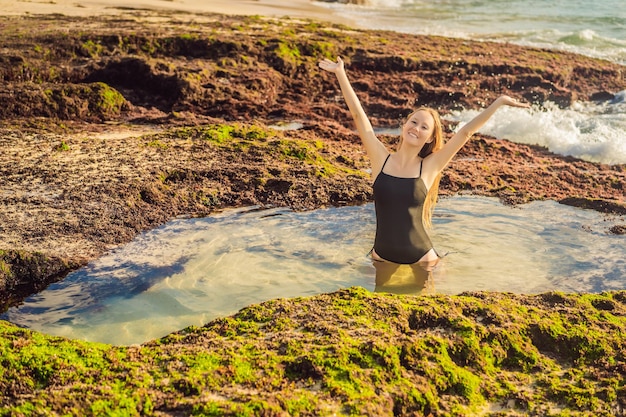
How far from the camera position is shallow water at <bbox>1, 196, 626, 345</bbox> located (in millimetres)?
4984

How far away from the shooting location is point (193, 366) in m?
3.55

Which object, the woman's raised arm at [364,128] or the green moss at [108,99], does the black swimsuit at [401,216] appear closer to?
the woman's raised arm at [364,128]

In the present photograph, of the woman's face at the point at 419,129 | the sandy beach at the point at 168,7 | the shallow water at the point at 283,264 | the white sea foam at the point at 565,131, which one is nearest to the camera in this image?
the shallow water at the point at 283,264

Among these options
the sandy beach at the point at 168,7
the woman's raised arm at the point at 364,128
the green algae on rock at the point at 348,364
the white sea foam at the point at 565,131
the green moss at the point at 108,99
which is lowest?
the green algae on rock at the point at 348,364

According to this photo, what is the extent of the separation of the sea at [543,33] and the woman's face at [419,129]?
489 centimetres

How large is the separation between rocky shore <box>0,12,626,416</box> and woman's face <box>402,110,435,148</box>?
5.22 feet

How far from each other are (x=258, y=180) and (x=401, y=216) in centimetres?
214

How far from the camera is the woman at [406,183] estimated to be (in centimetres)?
574

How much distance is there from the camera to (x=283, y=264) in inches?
231

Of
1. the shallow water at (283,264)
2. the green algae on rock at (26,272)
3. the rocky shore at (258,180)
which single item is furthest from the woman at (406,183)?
the green algae on rock at (26,272)

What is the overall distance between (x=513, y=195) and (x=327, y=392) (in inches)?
198

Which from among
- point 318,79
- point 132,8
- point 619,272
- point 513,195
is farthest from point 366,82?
point 132,8

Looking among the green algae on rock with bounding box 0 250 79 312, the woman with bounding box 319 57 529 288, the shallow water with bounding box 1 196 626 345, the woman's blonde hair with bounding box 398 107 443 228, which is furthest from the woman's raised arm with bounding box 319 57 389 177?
the green algae on rock with bounding box 0 250 79 312

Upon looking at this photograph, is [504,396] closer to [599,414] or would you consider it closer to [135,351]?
[599,414]
